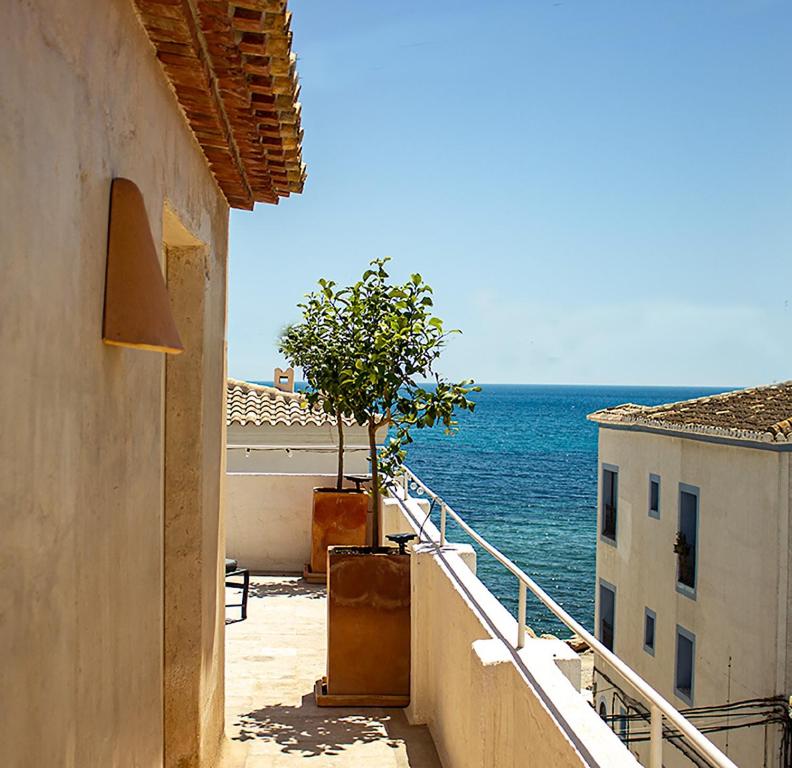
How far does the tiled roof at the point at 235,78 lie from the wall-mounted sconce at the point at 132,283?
68 cm

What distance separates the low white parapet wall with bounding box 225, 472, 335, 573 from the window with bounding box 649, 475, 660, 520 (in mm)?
8697

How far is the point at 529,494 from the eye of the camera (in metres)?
67.9

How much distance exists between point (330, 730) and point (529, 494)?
61.8 meters

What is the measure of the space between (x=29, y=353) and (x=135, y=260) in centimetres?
93

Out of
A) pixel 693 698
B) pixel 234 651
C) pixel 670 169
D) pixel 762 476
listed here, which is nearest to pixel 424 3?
pixel 762 476

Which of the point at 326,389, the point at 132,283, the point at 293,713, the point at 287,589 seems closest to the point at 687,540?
the point at 287,589

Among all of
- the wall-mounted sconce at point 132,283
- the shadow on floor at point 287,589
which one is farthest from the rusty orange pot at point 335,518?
the wall-mounted sconce at point 132,283

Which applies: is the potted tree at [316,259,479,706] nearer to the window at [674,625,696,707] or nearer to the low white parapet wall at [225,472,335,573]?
Result: the low white parapet wall at [225,472,335,573]

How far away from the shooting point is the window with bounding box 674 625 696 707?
1659 cm

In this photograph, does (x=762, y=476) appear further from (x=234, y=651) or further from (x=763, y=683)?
(x=234, y=651)

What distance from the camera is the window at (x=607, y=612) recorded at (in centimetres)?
2075

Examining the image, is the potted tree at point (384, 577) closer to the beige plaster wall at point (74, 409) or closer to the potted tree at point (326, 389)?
the potted tree at point (326, 389)

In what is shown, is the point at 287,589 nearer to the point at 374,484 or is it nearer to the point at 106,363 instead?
the point at 374,484

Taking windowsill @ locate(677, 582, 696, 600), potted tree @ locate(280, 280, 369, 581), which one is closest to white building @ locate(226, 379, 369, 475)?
potted tree @ locate(280, 280, 369, 581)
